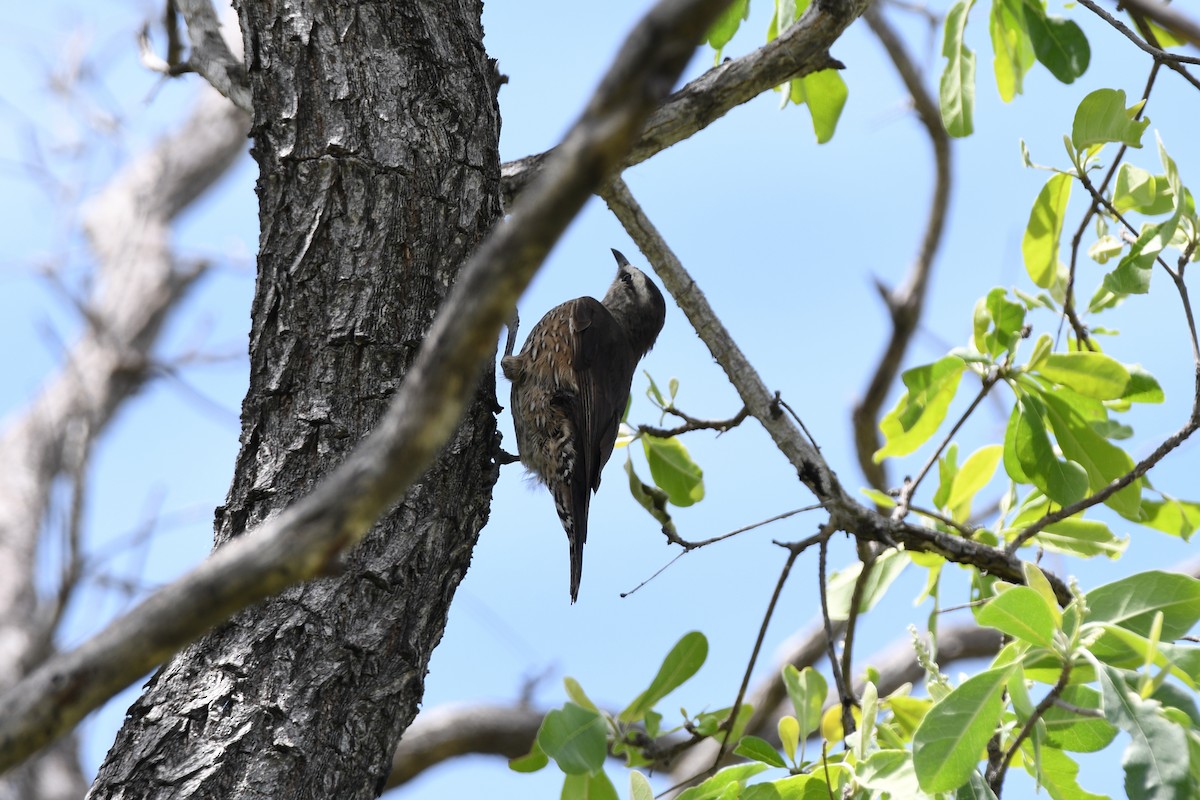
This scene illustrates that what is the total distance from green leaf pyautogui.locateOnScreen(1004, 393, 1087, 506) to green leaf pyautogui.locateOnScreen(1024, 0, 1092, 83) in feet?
3.16

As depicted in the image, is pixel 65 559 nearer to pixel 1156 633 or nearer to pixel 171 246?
pixel 171 246

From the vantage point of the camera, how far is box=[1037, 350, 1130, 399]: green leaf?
2365mm

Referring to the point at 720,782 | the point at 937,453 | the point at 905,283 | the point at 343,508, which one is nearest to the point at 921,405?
the point at 937,453

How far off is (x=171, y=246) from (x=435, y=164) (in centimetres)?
866

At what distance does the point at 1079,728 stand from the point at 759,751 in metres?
0.59

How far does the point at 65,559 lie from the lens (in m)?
6.36

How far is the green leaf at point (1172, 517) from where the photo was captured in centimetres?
266

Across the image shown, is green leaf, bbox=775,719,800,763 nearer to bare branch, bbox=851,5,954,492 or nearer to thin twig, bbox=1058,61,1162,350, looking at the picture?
thin twig, bbox=1058,61,1162,350

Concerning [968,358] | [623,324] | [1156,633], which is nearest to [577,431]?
[623,324]

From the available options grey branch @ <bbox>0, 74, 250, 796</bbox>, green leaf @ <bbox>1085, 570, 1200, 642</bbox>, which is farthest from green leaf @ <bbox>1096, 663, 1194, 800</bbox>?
grey branch @ <bbox>0, 74, 250, 796</bbox>

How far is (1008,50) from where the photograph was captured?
3.03 meters

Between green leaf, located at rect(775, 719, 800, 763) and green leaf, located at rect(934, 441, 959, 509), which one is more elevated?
green leaf, located at rect(934, 441, 959, 509)

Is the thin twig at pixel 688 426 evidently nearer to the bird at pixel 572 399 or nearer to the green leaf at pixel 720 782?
the bird at pixel 572 399

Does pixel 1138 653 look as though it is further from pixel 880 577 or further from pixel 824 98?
pixel 824 98
